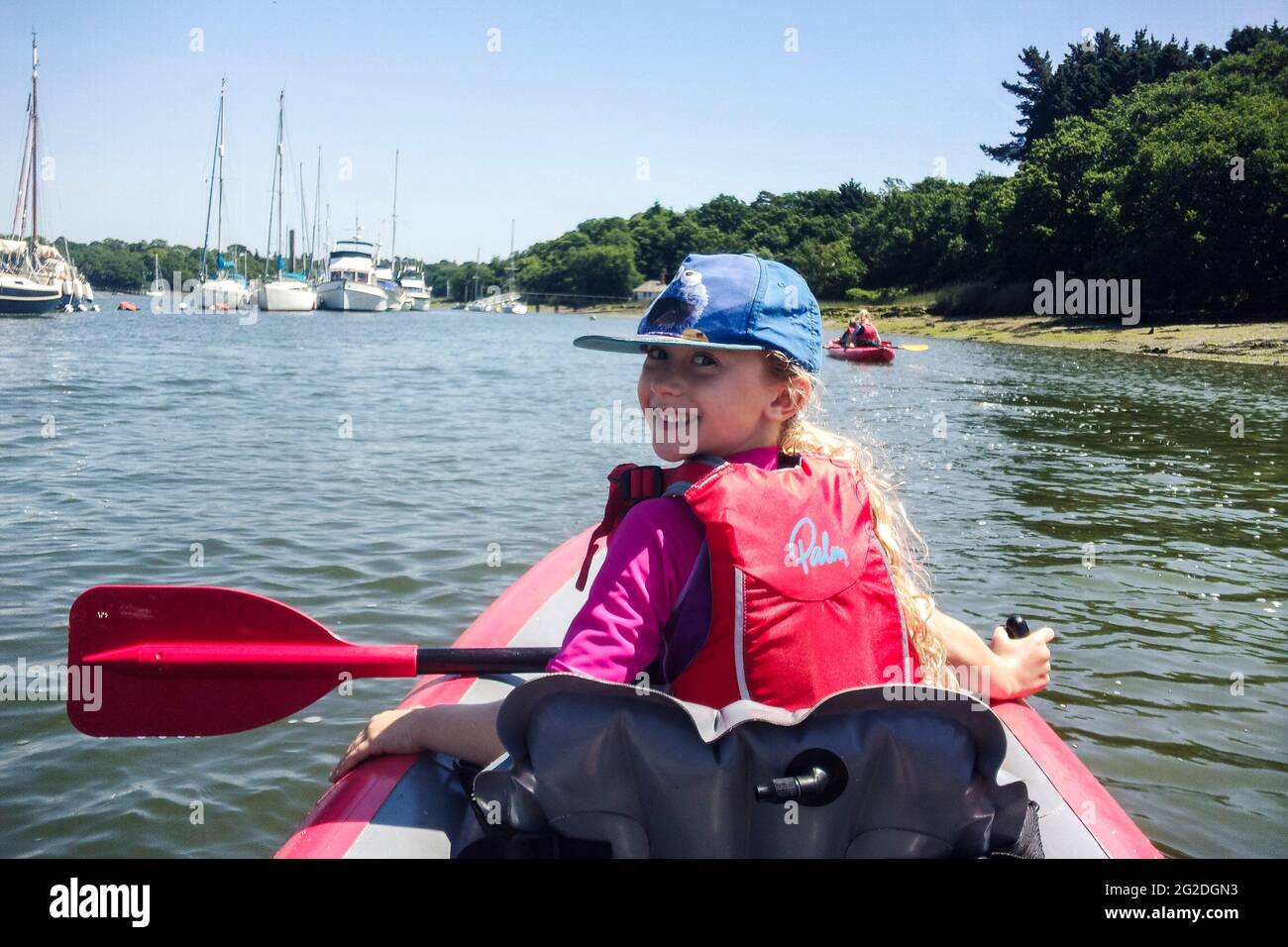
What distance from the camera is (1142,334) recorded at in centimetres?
3347

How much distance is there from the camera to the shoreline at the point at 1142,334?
2750 centimetres

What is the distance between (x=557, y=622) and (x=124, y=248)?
126 m

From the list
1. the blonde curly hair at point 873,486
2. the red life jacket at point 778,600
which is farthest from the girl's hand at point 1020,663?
the red life jacket at point 778,600

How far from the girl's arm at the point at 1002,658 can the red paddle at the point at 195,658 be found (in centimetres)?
100

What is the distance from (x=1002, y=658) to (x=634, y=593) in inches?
51.7

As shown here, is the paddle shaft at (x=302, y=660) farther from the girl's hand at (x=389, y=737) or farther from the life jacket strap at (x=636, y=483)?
the life jacket strap at (x=636, y=483)

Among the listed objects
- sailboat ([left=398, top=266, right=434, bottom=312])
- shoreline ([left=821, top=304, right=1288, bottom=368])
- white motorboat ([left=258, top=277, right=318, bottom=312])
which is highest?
sailboat ([left=398, top=266, right=434, bottom=312])

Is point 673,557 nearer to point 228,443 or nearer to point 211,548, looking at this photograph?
point 211,548

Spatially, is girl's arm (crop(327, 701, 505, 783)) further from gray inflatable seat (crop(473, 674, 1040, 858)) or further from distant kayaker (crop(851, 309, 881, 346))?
distant kayaker (crop(851, 309, 881, 346))

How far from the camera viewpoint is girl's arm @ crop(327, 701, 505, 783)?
2.28 m

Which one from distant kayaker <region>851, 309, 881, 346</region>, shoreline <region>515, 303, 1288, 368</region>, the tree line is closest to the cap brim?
distant kayaker <region>851, 309, 881, 346</region>

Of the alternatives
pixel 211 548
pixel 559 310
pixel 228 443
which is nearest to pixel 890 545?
pixel 211 548

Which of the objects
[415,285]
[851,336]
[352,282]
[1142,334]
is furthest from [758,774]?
[415,285]

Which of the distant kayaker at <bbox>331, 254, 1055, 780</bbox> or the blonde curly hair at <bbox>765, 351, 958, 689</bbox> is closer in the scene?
the distant kayaker at <bbox>331, 254, 1055, 780</bbox>
